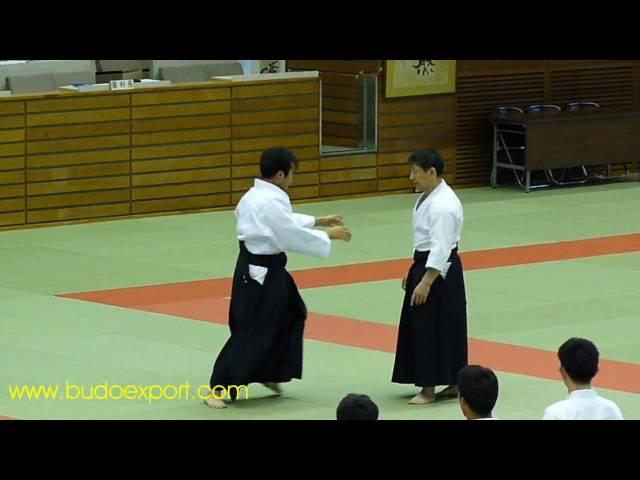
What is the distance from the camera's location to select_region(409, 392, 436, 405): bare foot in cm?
750

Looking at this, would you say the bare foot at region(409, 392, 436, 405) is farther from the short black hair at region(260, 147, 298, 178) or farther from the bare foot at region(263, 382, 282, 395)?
the short black hair at region(260, 147, 298, 178)

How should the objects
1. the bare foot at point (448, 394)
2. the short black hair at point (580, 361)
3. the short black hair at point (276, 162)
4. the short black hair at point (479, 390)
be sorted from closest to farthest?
1. the short black hair at point (479, 390)
2. the short black hair at point (580, 361)
3. the short black hair at point (276, 162)
4. the bare foot at point (448, 394)

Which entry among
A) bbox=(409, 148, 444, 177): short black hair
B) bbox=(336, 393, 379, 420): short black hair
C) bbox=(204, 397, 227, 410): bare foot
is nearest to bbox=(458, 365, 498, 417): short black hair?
bbox=(336, 393, 379, 420): short black hair

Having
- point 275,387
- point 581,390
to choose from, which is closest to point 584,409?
point 581,390

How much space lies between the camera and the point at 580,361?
4293mm

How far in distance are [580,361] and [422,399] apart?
10.7 ft

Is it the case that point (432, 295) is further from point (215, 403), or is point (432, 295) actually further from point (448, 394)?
point (215, 403)

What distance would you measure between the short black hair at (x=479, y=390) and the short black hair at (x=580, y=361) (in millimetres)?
376

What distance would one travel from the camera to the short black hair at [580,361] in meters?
4.29

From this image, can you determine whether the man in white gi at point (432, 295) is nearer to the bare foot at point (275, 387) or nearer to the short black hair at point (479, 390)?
the bare foot at point (275, 387)

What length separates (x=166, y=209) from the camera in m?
15.3

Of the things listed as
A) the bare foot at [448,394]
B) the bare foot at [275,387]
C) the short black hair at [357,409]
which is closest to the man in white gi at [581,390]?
the short black hair at [357,409]
